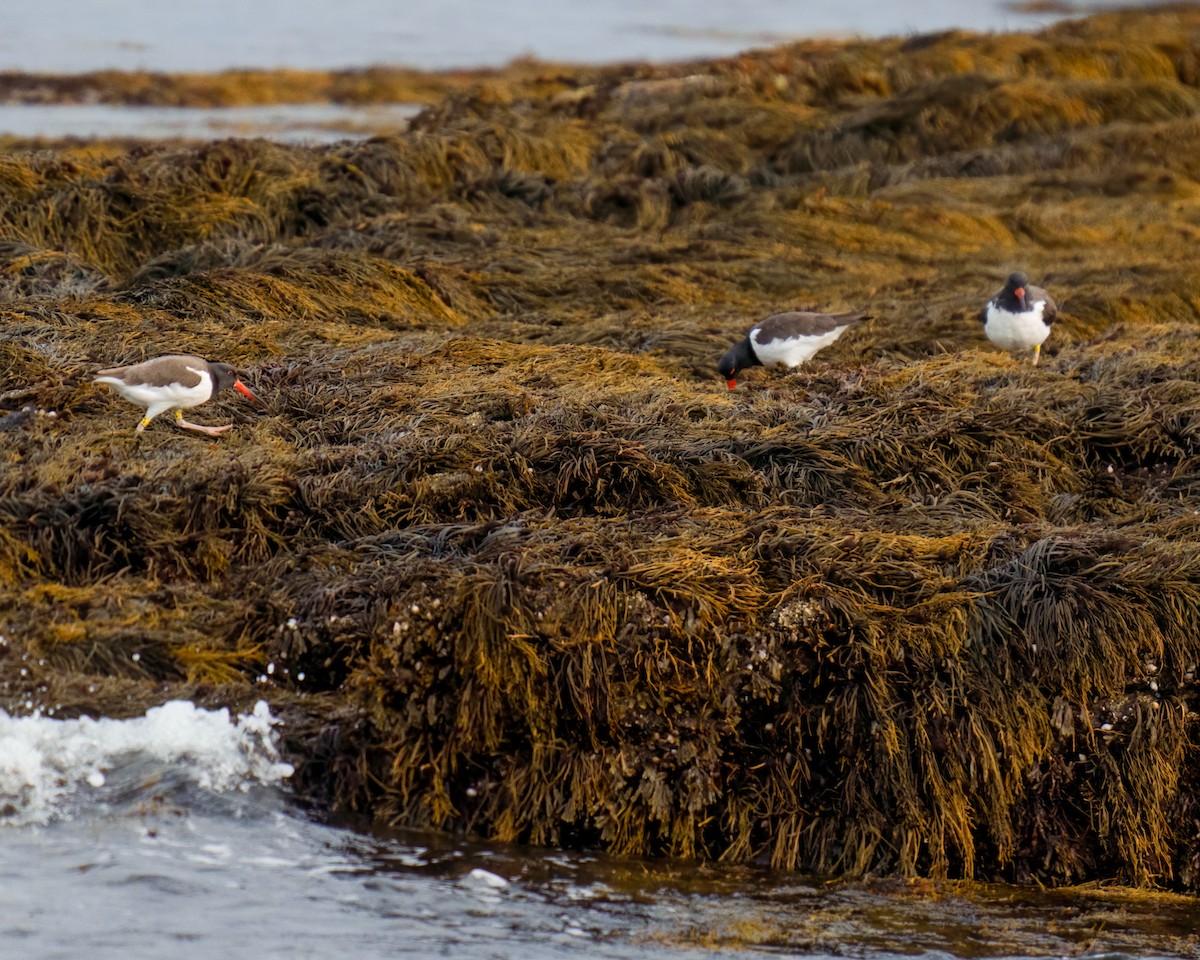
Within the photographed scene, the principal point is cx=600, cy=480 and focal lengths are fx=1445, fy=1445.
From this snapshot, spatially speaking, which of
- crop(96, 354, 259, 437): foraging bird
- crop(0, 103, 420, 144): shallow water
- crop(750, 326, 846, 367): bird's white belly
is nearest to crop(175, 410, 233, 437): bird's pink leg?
crop(96, 354, 259, 437): foraging bird

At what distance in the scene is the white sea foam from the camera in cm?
400

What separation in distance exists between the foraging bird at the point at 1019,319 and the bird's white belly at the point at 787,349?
0.86 meters

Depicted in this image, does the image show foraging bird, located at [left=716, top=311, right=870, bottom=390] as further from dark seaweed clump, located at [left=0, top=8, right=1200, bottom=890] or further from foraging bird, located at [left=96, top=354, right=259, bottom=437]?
foraging bird, located at [left=96, top=354, right=259, bottom=437]

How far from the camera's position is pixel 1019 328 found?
7164 mm

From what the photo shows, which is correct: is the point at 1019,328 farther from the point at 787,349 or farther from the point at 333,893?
the point at 333,893

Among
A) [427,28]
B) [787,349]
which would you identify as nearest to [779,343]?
[787,349]

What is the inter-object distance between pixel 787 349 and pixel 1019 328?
1218mm

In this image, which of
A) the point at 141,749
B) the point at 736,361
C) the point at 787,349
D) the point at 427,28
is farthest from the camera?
the point at 427,28

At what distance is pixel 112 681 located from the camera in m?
4.30

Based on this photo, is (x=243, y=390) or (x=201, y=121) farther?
(x=201, y=121)

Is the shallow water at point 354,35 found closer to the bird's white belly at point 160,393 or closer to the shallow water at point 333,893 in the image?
the bird's white belly at point 160,393

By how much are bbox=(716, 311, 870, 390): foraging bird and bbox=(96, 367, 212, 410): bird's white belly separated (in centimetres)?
242

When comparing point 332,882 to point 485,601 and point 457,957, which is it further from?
point 485,601

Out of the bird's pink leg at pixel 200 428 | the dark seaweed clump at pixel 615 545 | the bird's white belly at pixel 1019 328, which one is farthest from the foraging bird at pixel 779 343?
the bird's pink leg at pixel 200 428
